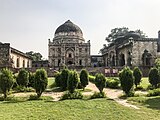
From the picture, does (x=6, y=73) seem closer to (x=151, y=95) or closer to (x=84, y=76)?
(x=84, y=76)

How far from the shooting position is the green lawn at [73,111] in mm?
10680

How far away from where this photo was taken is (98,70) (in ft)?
107

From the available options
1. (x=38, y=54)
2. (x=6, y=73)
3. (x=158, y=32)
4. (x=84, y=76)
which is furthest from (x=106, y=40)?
(x=6, y=73)

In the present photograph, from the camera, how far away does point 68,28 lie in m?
52.2

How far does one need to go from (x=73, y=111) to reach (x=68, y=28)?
41555mm

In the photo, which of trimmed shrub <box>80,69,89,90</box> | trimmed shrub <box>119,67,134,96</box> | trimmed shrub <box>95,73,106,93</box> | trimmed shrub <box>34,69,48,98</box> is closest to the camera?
trimmed shrub <box>34,69,48,98</box>

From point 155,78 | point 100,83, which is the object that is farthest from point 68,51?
point 100,83

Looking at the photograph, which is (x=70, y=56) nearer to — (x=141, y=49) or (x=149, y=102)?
(x=141, y=49)

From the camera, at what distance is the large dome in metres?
52.1

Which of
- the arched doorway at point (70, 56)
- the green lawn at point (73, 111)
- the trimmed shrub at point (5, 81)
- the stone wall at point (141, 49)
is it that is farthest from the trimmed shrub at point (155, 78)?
the arched doorway at point (70, 56)

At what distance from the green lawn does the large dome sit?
130ft

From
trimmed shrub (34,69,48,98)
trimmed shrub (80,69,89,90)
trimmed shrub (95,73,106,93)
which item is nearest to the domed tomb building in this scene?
trimmed shrub (80,69,89,90)

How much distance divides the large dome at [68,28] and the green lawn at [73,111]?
3956 centimetres

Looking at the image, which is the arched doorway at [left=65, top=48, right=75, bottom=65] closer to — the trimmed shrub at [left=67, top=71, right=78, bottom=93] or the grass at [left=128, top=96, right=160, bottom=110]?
the trimmed shrub at [left=67, top=71, right=78, bottom=93]
